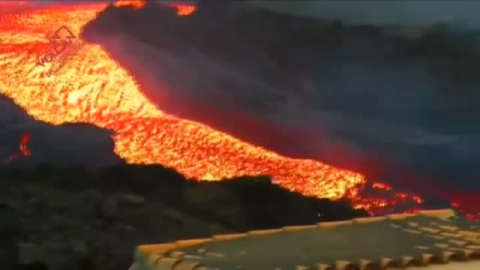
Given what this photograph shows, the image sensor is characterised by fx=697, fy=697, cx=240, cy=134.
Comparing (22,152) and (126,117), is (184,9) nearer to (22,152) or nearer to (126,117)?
(126,117)

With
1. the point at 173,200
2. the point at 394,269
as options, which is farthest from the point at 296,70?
the point at 394,269

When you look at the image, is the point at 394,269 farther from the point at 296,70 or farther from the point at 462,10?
the point at 462,10

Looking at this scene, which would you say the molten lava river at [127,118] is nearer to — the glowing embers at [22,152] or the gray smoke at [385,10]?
the glowing embers at [22,152]

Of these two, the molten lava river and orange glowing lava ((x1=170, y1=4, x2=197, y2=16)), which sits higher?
orange glowing lava ((x1=170, y1=4, x2=197, y2=16))

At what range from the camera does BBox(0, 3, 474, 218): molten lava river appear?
140 cm

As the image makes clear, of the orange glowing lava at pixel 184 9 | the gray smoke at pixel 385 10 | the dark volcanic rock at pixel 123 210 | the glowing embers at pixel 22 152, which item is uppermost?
the orange glowing lava at pixel 184 9

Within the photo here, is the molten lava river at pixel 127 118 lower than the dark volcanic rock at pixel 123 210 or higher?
higher

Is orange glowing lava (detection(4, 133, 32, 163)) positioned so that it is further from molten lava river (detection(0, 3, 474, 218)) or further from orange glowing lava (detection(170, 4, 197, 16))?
orange glowing lava (detection(170, 4, 197, 16))

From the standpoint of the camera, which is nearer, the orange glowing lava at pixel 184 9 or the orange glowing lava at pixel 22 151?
the orange glowing lava at pixel 22 151

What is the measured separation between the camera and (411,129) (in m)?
1.43

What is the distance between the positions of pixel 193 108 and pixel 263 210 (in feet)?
0.84

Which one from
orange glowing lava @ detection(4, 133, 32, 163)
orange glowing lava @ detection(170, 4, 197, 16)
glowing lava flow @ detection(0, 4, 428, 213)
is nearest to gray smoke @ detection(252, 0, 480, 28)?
orange glowing lava @ detection(170, 4, 197, 16)

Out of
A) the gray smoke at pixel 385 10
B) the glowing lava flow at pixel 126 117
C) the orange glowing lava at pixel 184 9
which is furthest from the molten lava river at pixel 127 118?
the gray smoke at pixel 385 10

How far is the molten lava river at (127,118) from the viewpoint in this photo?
1.40 metres
